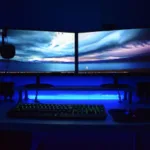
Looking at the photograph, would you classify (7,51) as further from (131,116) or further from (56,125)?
(131,116)

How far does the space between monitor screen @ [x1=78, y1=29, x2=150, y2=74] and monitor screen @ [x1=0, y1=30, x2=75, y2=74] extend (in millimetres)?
86

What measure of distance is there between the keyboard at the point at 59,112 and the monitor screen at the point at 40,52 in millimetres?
422

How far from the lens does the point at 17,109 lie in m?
1.32

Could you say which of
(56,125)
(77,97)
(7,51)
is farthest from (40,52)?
(56,125)

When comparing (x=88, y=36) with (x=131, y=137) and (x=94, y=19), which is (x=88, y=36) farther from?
(x=131, y=137)

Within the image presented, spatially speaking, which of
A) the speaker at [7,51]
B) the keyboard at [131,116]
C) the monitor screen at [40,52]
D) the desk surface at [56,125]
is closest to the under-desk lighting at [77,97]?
the monitor screen at [40,52]

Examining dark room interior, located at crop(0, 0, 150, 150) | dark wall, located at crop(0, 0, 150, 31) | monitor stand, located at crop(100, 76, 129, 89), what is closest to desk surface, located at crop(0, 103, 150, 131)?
dark room interior, located at crop(0, 0, 150, 150)

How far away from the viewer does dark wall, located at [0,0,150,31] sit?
75.2 inches

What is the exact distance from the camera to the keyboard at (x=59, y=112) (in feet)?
4.08

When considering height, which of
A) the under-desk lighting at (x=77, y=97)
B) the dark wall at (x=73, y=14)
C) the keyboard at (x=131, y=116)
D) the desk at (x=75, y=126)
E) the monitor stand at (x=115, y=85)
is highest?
the dark wall at (x=73, y=14)

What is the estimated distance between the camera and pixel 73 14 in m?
1.93

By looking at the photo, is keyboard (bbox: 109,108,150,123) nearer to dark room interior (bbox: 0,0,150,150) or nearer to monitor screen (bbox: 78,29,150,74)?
dark room interior (bbox: 0,0,150,150)

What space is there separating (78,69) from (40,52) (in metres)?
0.27

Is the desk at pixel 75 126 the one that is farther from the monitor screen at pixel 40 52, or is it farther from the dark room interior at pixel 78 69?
the monitor screen at pixel 40 52
